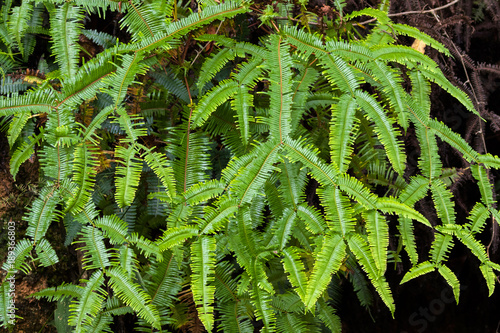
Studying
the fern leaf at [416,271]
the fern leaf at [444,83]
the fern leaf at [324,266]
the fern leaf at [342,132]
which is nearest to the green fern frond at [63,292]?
the fern leaf at [324,266]

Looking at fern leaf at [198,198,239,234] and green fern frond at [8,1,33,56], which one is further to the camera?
green fern frond at [8,1,33,56]

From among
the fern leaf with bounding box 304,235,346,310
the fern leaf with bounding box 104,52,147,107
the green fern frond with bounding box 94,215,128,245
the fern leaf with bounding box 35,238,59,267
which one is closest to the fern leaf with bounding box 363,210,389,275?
the fern leaf with bounding box 304,235,346,310

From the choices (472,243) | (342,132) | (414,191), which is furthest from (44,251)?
(472,243)

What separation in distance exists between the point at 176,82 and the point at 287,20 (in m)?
0.67

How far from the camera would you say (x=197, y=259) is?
4.58 ft

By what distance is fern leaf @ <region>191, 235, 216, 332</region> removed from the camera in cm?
138

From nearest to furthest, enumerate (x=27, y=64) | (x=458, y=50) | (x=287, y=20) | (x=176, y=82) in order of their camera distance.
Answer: (x=176, y=82), (x=287, y=20), (x=27, y=64), (x=458, y=50)

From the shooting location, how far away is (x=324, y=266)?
137 cm

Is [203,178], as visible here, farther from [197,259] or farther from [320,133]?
[320,133]

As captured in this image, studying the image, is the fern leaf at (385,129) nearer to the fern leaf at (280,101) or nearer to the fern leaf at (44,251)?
the fern leaf at (280,101)

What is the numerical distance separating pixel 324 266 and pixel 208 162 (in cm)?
71

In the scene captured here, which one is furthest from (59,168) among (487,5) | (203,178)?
(487,5)

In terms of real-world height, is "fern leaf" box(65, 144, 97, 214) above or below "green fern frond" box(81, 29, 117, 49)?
below

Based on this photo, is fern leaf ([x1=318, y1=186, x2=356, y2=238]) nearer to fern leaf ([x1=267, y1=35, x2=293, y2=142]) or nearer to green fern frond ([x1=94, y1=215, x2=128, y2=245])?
fern leaf ([x1=267, y1=35, x2=293, y2=142])
